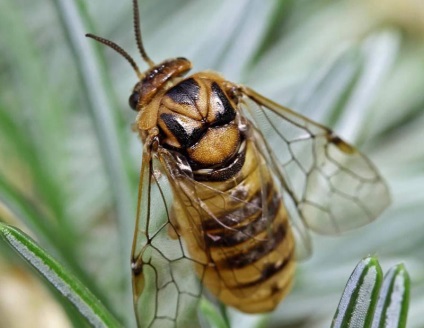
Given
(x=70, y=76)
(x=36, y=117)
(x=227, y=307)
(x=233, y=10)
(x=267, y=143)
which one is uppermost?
(x=233, y=10)

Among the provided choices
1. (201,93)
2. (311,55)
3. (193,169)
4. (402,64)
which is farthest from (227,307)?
(402,64)

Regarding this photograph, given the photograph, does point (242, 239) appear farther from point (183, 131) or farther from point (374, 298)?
point (374, 298)

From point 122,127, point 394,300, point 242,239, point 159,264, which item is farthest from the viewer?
point 122,127

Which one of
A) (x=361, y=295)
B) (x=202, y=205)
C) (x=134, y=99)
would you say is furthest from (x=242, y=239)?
(x=361, y=295)

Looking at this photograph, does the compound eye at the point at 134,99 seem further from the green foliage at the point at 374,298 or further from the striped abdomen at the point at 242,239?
the green foliage at the point at 374,298

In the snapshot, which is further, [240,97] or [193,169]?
[240,97]

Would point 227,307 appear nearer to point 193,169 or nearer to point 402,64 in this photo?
point 193,169
